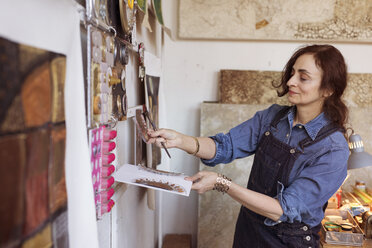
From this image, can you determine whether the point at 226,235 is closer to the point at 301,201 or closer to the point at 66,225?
the point at 301,201

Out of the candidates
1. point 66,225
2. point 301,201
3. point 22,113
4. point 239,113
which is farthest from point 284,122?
point 22,113

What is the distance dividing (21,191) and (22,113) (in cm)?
13

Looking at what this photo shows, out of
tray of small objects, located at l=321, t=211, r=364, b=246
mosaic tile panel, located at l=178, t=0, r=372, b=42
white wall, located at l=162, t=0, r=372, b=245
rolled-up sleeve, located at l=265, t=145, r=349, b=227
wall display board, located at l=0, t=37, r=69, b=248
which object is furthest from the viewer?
white wall, located at l=162, t=0, r=372, b=245

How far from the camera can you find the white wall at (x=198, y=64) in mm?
2443

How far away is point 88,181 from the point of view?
0.73 m

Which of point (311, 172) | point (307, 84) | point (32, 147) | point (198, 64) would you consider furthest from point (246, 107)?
point (32, 147)

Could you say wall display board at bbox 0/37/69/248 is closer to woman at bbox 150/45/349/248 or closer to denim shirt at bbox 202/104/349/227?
woman at bbox 150/45/349/248

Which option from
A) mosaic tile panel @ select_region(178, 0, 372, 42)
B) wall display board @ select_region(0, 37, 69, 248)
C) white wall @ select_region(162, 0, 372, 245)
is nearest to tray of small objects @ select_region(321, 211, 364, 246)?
white wall @ select_region(162, 0, 372, 245)

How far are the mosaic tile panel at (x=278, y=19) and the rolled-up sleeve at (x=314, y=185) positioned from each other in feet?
4.49

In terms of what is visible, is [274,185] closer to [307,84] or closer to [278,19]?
[307,84]

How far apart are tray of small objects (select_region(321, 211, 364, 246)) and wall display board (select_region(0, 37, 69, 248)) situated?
4.94ft

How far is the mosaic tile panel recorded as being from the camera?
2.33 meters

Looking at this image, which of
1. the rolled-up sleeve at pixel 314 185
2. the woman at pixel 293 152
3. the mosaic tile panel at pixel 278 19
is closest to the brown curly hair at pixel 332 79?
the woman at pixel 293 152

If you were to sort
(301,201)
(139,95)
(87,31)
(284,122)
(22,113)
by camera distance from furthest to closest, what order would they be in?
(139,95), (284,122), (301,201), (87,31), (22,113)
